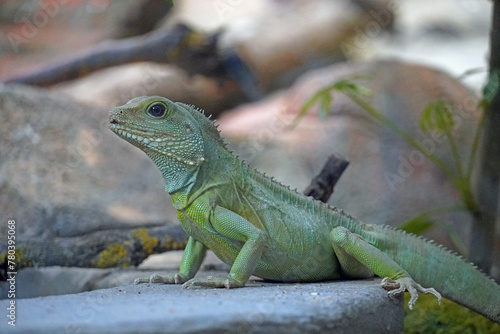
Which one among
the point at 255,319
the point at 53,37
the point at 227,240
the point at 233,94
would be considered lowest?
the point at 53,37

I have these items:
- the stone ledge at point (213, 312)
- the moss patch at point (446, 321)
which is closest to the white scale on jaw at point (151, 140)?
the stone ledge at point (213, 312)

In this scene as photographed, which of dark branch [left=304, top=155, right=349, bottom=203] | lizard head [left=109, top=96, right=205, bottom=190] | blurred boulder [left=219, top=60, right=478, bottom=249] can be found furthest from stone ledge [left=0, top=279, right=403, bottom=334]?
blurred boulder [left=219, top=60, right=478, bottom=249]

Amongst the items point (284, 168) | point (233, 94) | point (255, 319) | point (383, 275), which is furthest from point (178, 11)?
point (255, 319)

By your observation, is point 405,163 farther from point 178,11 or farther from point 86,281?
point 178,11

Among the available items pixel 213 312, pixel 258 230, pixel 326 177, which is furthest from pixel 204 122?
pixel 213 312

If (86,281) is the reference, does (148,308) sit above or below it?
above

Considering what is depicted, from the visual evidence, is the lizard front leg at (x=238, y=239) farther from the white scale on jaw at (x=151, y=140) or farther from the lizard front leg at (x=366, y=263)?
the lizard front leg at (x=366, y=263)

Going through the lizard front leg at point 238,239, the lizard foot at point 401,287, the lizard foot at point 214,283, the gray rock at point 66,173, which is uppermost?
the lizard foot at point 401,287
